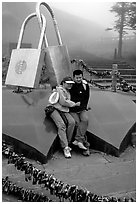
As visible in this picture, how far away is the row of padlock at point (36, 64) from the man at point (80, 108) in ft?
3.68

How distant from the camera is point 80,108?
13.3 feet

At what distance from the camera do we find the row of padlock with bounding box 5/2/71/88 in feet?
16.3

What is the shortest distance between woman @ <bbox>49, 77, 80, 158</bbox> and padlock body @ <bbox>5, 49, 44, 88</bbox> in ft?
3.45

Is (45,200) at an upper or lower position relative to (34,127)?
lower

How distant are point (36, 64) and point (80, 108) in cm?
139

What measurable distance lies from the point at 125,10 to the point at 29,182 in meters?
14.1

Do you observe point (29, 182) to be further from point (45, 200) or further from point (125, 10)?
point (125, 10)

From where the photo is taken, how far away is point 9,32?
15.0 metres

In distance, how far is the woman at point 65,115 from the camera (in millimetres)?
3811

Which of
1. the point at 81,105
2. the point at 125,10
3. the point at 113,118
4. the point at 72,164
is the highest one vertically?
the point at 125,10

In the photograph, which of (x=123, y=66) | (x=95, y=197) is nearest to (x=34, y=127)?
(x=95, y=197)

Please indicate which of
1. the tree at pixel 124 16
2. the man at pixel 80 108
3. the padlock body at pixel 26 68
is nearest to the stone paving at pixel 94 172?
the man at pixel 80 108

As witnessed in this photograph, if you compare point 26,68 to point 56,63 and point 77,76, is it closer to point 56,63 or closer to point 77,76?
point 56,63

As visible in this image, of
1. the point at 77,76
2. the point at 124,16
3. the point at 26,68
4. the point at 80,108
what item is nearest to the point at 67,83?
the point at 77,76
